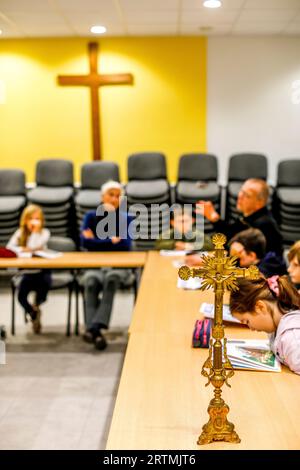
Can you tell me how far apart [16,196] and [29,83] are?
1.69 metres

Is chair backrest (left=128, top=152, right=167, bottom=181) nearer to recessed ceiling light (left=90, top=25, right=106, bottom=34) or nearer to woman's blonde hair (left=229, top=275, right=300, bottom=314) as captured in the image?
recessed ceiling light (left=90, top=25, right=106, bottom=34)

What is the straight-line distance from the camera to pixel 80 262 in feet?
13.2

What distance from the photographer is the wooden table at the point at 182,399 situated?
1511 mm

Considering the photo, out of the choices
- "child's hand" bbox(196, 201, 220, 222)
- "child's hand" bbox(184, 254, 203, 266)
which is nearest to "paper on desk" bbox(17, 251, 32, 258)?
"child's hand" bbox(184, 254, 203, 266)

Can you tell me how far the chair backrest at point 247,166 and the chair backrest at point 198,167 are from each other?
0.66 ft

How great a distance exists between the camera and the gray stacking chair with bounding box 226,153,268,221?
20.0ft

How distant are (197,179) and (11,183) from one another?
2.13 meters

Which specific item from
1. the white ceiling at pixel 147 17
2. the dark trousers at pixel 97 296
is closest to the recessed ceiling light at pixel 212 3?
the white ceiling at pixel 147 17

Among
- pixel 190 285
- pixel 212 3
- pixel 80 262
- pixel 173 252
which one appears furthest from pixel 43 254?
pixel 212 3

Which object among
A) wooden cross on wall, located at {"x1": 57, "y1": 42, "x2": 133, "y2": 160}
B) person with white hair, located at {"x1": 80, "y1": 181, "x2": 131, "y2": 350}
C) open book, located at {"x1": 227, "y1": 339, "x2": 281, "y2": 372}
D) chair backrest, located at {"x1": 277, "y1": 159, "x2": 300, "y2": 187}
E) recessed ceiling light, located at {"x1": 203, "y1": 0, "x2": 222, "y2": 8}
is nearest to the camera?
open book, located at {"x1": 227, "y1": 339, "x2": 281, "y2": 372}

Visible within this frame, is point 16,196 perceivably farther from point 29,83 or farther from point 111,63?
point 111,63

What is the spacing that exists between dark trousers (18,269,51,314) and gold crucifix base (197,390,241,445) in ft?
9.77
